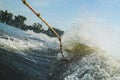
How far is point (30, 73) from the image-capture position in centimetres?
1266

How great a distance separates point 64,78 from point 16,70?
254cm

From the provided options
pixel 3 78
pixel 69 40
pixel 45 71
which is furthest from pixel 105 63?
pixel 69 40

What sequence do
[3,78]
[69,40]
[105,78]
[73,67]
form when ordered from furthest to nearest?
[69,40] → [73,67] → [105,78] → [3,78]

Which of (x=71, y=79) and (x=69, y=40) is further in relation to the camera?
(x=69, y=40)

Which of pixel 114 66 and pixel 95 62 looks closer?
pixel 114 66

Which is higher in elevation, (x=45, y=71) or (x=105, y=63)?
(x=105, y=63)

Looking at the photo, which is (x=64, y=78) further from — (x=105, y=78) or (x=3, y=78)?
(x=3, y=78)

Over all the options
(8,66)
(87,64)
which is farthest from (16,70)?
(87,64)

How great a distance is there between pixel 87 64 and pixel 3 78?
528 cm

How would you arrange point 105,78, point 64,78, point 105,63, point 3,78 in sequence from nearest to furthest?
point 3,78, point 105,78, point 64,78, point 105,63

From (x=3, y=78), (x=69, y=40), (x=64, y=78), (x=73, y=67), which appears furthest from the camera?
(x=69, y=40)

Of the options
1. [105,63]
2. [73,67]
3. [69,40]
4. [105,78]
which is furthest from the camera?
[69,40]

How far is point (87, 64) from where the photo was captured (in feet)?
45.0

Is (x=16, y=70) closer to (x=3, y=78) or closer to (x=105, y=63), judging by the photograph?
(x=3, y=78)
